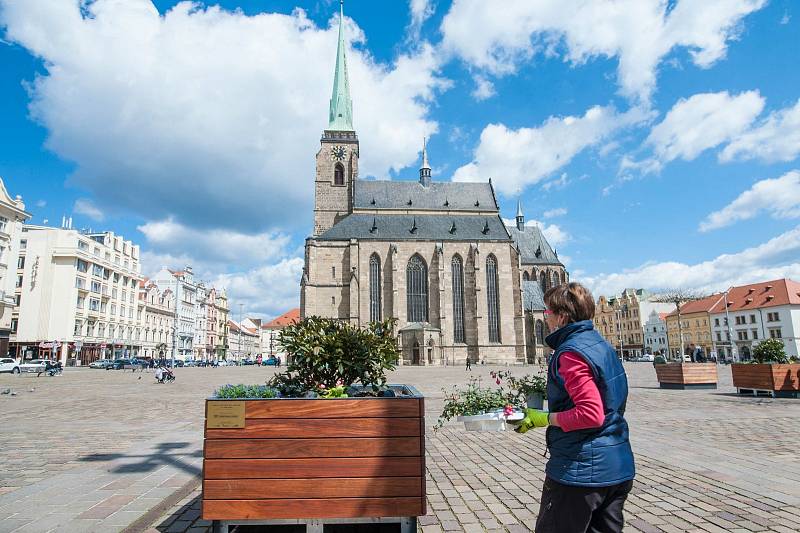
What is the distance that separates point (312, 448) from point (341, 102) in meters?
64.2

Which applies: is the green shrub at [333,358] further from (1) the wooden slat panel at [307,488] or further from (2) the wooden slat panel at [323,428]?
(1) the wooden slat panel at [307,488]

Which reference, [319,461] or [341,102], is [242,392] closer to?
[319,461]

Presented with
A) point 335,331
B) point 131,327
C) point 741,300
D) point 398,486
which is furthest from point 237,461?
point 741,300

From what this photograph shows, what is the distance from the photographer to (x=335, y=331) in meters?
4.33

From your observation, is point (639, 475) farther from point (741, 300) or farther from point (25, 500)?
point (741, 300)

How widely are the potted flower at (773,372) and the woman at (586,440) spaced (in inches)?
537

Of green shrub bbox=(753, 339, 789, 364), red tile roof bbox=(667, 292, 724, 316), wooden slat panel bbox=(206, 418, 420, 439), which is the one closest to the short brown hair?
wooden slat panel bbox=(206, 418, 420, 439)

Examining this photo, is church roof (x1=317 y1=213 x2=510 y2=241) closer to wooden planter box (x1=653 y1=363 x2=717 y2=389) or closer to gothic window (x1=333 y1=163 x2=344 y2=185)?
gothic window (x1=333 y1=163 x2=344 y2=185)

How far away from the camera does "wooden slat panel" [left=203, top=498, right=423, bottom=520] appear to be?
3285 millimetres

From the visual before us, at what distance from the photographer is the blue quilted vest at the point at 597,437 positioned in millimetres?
2305

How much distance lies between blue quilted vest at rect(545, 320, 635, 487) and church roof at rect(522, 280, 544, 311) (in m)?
55.9

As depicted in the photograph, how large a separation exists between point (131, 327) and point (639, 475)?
69094mm

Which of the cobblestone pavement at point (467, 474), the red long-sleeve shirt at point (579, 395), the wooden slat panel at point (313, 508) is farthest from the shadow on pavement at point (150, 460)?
the red long-sleeve shirt at point (579, 395)

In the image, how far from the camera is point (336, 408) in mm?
3320
